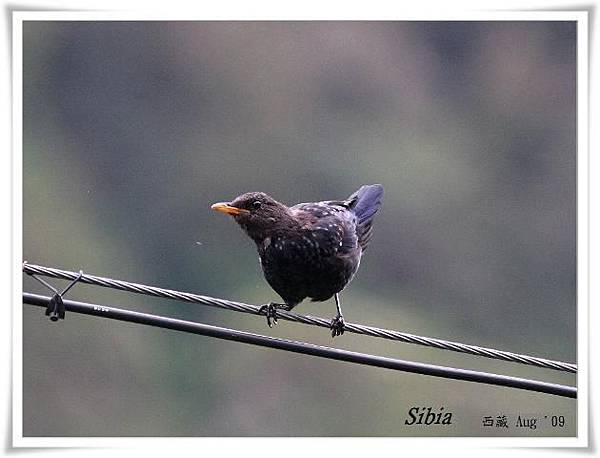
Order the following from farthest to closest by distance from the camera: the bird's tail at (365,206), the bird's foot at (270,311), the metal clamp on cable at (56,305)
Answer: the bird's tail at (365,206) < the bird's foot at (270,311) < the metal clamp on cable at (56,305)

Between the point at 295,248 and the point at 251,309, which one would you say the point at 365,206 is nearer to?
the point at 295,248

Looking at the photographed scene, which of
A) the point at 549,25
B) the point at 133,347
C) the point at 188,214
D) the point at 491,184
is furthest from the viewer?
the point at 491,184

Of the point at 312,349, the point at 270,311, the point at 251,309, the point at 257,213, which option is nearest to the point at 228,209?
the point at 257,213

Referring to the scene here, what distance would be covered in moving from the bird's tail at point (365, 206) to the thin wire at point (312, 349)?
1.96 metres

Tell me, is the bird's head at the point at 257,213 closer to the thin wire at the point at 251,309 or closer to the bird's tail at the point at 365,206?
the bird's tail at the point at 365,206

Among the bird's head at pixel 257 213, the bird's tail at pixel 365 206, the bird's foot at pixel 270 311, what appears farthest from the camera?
the bird's tail at pixel 365 206

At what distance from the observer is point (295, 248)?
22.7ft

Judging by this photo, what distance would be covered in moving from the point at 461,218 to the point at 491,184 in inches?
26.1

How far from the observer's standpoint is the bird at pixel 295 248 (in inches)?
272

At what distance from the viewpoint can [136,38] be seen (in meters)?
11.7

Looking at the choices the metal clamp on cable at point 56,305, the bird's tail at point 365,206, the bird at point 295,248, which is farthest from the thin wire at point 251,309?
the bird's tail at point 365,206
